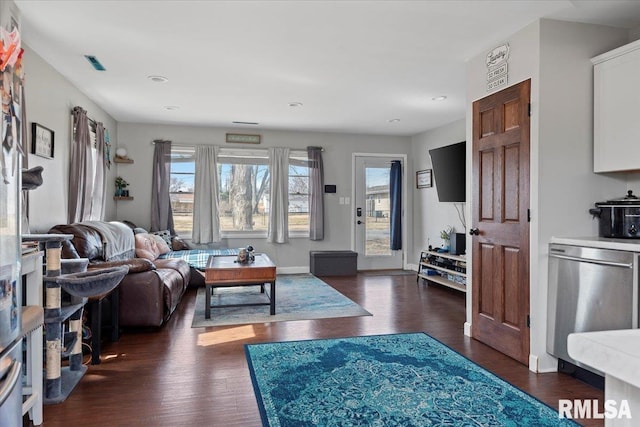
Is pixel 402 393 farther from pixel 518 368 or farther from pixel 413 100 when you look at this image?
pixel 413 100

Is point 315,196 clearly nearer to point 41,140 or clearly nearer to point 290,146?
point 290,146

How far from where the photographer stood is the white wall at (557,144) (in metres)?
2.69

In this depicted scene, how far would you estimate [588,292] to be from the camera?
2451 mm

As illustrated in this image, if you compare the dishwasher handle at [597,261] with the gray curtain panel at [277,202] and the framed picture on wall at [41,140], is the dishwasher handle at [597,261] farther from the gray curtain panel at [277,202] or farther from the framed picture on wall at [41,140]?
the gray curtain panel at [277,202]

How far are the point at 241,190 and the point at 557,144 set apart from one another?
499 cm

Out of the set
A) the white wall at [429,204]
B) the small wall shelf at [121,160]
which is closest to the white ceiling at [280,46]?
the small wall shelf at [121,160]

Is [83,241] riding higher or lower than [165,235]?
higher

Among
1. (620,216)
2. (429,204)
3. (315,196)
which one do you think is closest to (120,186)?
(315,196)

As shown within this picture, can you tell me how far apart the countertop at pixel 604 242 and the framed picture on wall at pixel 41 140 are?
411cm

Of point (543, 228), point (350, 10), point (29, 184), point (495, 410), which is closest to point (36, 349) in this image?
point (29, 184)

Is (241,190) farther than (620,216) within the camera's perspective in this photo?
Yes

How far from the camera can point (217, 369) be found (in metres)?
2.69

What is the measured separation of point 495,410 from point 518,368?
0.76 meters

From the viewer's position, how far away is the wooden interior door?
2805mm
